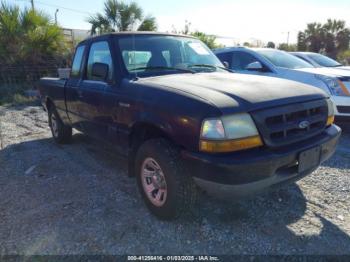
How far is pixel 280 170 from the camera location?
2.55 metres

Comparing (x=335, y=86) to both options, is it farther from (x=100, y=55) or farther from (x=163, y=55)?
(x=100, y=55)

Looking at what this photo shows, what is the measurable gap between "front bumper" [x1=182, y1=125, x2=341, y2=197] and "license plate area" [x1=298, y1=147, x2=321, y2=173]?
0.14 ft

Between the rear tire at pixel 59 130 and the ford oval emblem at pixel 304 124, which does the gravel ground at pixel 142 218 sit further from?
the rear tire at pixel 59 130

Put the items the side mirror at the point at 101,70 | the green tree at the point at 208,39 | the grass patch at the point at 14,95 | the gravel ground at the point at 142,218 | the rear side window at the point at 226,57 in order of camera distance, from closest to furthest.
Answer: the gravel ground at the point at 142,218
the side mirror at the point at 101,70
the rear side window at the point at 226,57
the grass patch at the point at 14,95
the green tree at the point at 208,39

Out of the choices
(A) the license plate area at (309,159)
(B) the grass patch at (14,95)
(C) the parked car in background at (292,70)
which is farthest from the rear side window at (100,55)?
(B) the grass patch at (14,95)

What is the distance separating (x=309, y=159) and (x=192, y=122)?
3.66 feet

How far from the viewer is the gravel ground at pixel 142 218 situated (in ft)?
8.48

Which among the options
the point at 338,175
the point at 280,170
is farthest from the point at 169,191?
the point at 338,175

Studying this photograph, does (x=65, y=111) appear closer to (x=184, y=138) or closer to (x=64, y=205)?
(x=64, y=205)

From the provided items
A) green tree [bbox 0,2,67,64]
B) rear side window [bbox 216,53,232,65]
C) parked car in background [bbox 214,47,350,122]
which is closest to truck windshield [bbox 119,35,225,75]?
parked car in background [bbox 214,47,350,122]

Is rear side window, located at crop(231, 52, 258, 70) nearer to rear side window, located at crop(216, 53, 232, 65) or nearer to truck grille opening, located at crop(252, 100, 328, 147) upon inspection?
rear side window, located at crop(216, 53, 232, 65)

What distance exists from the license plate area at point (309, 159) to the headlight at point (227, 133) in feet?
1.73

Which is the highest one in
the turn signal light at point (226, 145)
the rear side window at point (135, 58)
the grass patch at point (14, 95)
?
the rear side window at point (135, 58)

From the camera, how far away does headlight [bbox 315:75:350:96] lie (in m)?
5.51
